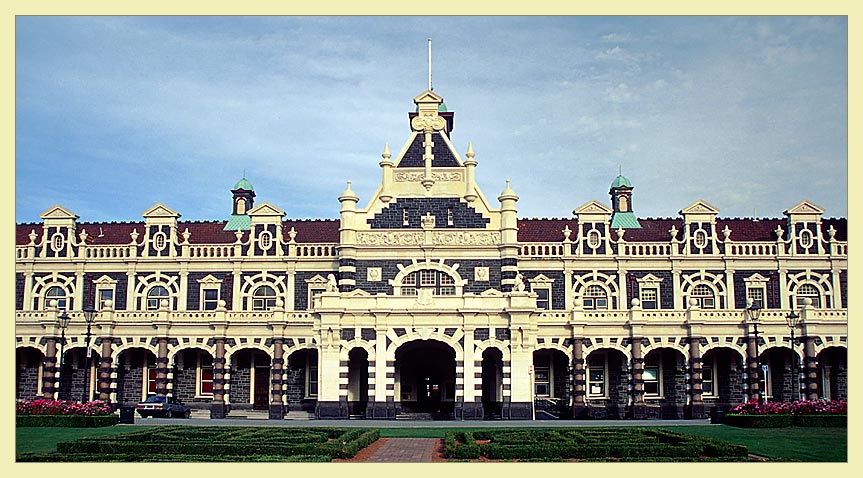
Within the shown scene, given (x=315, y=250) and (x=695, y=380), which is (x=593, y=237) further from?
(x=315, y=250)

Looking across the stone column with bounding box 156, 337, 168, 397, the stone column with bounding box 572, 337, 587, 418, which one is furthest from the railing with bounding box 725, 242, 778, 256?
the stone column with bounding box 156, 337, 168, 397

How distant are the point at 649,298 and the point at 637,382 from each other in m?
7.43

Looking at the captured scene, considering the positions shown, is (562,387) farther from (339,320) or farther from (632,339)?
(339,320)

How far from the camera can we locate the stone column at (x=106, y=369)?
53469 mm

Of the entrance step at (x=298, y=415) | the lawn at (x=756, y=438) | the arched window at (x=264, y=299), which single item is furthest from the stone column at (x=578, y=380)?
the arched window at (x=264, y=299)

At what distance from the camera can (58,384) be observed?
54000 millimetres

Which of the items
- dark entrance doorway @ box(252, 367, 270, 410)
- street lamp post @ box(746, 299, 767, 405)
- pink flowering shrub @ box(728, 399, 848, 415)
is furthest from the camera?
dark entrance doorway @ box(252, 367, 270, 410)

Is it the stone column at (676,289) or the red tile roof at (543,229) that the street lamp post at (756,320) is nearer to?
the stone column at (676,289)

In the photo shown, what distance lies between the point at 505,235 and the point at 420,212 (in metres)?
5.51

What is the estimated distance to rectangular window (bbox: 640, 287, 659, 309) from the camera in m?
57.3

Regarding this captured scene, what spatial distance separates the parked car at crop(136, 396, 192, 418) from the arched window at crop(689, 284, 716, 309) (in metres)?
33.2

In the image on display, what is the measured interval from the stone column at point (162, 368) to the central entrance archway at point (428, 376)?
14.7 metres

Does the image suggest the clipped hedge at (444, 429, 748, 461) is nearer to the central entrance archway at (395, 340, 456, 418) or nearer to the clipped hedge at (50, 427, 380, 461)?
the clipped hedge at (50, 427, 380, 461)

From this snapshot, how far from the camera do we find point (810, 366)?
51312 mm
